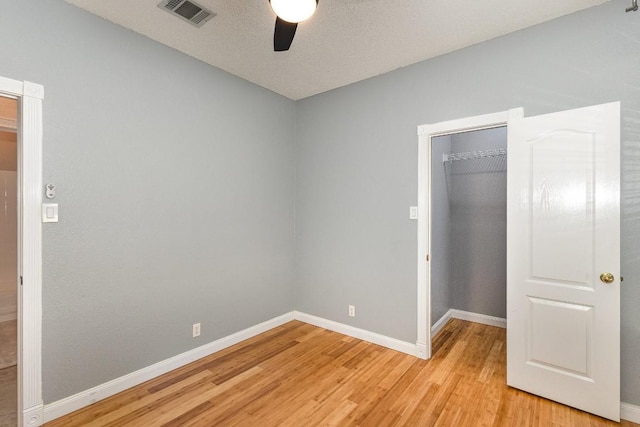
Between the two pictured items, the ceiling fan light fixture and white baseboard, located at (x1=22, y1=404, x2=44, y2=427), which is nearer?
the ceiling fan light fixture

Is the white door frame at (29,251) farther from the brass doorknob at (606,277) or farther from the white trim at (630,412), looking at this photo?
the white trim at (630,412)

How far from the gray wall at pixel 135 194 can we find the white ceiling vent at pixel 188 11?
19.5 inches

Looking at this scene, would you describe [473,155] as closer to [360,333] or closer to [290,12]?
[360,333]

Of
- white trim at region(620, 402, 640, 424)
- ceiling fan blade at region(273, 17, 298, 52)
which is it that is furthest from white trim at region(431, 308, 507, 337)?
ceiling fan blade at region(273, 17, 298, 52)

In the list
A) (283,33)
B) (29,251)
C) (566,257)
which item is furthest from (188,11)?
(566,257)

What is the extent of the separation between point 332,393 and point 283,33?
251 centimetres

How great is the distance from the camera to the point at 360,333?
333cm

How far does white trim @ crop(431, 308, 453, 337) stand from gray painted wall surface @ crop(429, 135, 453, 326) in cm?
4

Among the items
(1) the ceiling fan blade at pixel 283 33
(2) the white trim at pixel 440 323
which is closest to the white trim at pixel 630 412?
(2) the white trim at pixel 440 323

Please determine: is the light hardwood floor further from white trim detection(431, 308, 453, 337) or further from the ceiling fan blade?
the ceiling fan blade

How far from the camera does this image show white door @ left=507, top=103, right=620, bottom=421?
198 centimetres

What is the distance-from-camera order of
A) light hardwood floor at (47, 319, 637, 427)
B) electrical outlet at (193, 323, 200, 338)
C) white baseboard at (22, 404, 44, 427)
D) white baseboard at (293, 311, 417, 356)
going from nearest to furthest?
white baseboard at (22, 404, 44, 427) → light hardwood floor at (47, 319, 637, 427) → electrical outlet at (193, 323, 200, 338) → white baseboard at (293, 311, 417, 356)

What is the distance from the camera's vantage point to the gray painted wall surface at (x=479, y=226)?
3.76 m

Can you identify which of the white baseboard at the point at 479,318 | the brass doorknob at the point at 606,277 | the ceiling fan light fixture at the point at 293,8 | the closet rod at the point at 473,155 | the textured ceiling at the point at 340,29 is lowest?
the white baseboard at the point at 479,318
